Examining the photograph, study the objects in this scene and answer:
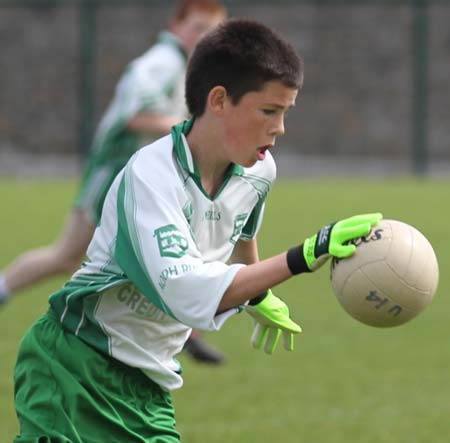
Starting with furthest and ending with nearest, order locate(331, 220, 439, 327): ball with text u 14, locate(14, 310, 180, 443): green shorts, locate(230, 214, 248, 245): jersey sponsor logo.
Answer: locate(230, 214, 248, 245): jersey sponsor logo
locate(14, 310, 180, 443): green shorts
locate(331, 220, 439, 327): ball with text u 14

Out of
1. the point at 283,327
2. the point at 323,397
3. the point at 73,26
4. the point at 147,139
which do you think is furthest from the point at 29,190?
the point at 283,327

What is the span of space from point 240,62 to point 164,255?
677 mm

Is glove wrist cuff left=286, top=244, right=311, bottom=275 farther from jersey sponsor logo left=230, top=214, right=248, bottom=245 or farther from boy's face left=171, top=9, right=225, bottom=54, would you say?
boy's face left=171, top=9, right=225, bottom=54

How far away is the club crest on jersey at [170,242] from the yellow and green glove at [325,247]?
1.02 feet

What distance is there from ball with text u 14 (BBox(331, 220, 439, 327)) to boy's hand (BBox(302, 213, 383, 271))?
0.22ft

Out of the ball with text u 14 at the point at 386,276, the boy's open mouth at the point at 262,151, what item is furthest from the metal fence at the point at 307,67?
the ball with text u 14 at the point at 386,276

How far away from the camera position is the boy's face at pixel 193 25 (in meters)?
8.55

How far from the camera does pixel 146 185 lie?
400 cm

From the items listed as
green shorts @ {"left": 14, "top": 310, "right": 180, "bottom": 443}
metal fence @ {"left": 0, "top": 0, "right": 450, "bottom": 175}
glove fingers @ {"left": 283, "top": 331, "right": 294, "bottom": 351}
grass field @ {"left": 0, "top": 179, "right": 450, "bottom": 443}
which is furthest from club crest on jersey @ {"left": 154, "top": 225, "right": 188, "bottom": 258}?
metal fence @ {"left": 0, "top": 0, "right": 450, "bottom": 175}

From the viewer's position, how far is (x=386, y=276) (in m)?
3.98

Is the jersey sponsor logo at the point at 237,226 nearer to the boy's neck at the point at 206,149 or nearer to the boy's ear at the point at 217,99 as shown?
the boy's neck at the point at 206,149

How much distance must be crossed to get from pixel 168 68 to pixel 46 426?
185 inches

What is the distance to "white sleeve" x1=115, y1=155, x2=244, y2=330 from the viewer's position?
384cm

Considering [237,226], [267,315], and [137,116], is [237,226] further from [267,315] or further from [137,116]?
[137,116]
